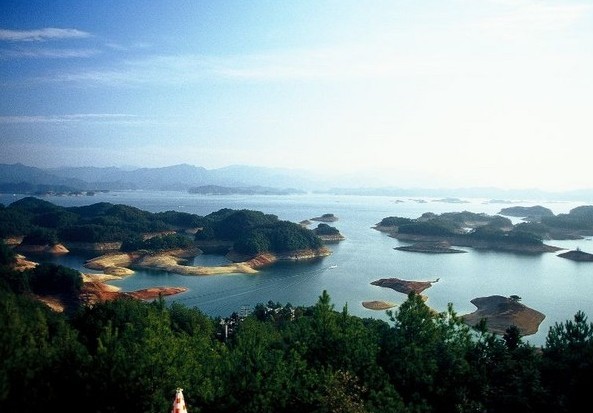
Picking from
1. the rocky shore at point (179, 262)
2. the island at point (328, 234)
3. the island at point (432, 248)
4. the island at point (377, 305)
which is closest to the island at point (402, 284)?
the island at point (377, 305)

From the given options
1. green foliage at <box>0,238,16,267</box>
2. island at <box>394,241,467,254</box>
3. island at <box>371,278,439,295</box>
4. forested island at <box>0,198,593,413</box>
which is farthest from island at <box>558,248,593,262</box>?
green foliage at <box>0,238,16,267</box>

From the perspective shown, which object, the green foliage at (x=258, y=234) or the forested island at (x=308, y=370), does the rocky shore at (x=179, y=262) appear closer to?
the green foliage at (x=258, y=234)

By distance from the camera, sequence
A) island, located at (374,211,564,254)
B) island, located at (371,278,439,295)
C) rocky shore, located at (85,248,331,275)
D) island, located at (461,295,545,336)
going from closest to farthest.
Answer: island, located at (461,295,545,336) → island, located at (371,278,439,295) → rocky shore, located at (85,248,331,275) → island, located at (374,211,564,254)

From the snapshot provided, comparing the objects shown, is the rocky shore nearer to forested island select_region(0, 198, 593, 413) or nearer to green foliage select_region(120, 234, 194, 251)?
green foliage select_region(120, 234, 194, 251)

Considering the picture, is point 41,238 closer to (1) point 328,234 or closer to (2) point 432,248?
(1) point 328,234

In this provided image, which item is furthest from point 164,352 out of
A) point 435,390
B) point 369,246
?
point 369,246

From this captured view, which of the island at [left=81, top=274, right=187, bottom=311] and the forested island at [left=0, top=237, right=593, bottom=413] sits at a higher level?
the forested island at [left=0, top=237, right=593, bottom=413]

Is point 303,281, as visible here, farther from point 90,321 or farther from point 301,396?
point 301,396
